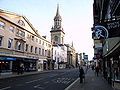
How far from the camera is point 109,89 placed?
484 inches

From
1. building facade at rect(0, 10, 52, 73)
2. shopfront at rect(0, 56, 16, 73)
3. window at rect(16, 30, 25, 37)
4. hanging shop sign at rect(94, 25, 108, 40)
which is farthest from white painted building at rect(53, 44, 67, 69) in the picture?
hanging shop sign at rect(94, 25, 108, 40)

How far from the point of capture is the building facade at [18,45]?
95.2 feet

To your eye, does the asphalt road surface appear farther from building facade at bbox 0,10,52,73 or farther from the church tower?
the church tower

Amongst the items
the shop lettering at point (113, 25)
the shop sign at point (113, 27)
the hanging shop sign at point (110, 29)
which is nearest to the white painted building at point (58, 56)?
the hanging shop sign at point (110, 29)

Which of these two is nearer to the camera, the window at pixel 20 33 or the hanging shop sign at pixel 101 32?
the hanging shop sign at pixel 101 32

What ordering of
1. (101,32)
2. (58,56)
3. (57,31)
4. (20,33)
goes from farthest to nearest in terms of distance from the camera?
(57,31), (58,56), (20,33), (101,32)

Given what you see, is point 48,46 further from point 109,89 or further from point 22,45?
point 109,89

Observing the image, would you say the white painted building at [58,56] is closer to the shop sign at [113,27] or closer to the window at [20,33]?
the window at [20,33]

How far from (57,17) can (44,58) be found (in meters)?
56.6

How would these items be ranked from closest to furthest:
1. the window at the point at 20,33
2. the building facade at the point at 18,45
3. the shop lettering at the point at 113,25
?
the shop lettering at the point at 113,25 < the building facade at the point at 18,45 < the window at the point at 20,33

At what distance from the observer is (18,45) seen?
3438 centimetres

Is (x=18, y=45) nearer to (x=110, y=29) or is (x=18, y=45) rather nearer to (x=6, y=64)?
(x=6, y=64)

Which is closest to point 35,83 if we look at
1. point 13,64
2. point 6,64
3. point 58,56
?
point 6,64

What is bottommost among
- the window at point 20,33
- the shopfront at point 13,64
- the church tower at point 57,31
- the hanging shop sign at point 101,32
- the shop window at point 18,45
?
the shopfront at point 13,64
